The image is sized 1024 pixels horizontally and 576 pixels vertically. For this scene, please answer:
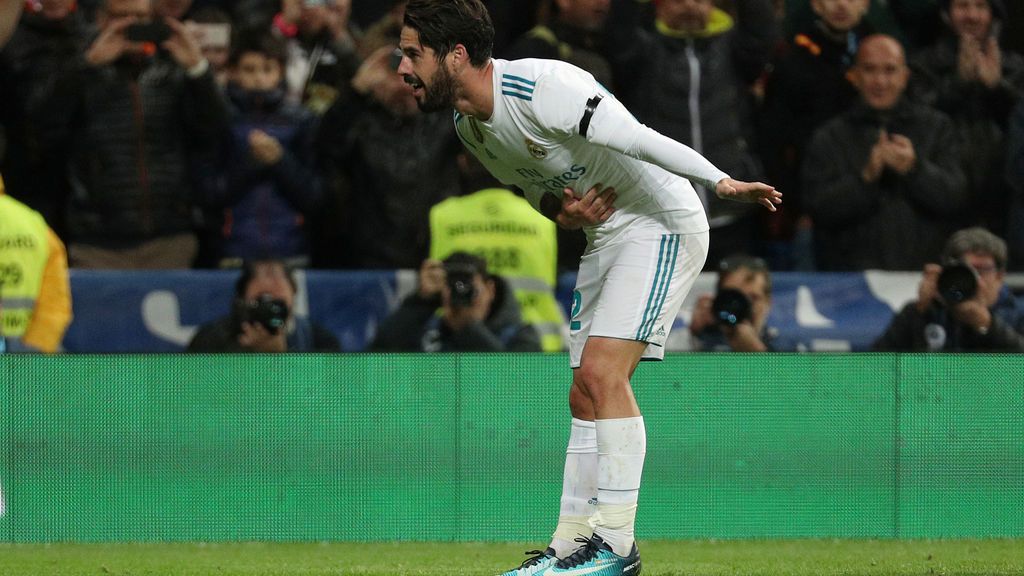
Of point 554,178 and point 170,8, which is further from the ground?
point 170,8

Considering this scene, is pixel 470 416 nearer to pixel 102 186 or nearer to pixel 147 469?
pixel 147 469

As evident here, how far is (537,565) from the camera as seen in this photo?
5898 mm

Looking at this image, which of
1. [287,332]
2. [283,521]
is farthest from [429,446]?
[287,332]

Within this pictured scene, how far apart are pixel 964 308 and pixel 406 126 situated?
359 cm

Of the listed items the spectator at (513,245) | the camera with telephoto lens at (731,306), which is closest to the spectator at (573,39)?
the spectator at (513,245)

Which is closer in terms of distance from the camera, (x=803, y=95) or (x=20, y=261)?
(x=20, y=261)

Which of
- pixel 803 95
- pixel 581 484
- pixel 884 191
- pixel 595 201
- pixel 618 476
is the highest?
pixel 803 95

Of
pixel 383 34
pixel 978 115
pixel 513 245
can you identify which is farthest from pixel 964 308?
pixel 383 34

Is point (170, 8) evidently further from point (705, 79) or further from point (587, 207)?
point (587, 207)

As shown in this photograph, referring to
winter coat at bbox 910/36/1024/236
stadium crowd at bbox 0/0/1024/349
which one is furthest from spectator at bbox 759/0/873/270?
winter coat at bbox 910/36/1024/236

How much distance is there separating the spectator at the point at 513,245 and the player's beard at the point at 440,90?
354 cm

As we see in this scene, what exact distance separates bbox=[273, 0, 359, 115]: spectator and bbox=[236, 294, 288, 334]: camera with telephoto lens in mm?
1858

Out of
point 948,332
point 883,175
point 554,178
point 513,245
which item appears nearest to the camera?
point 554,178

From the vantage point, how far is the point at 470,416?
323 inches
